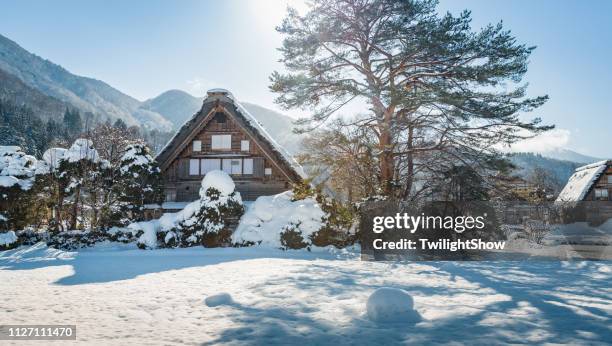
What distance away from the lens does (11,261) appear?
12180 millimetres

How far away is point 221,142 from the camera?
2134 centimetres

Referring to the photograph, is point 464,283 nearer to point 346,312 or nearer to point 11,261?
point 346,312

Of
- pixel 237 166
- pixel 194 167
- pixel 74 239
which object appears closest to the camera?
pixel 74 239

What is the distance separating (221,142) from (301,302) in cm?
1661

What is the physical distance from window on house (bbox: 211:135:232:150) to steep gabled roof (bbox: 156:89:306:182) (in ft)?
3.67

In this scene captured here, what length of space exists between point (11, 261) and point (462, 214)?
16.5 m

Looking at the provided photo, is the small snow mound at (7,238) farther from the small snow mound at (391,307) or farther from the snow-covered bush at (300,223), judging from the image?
the small snow mound at (391,307)

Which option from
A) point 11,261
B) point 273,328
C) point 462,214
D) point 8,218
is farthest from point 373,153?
point 8,218

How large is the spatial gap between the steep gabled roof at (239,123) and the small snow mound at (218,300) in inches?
557

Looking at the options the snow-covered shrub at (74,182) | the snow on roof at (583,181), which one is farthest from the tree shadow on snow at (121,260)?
the snow on roof at (583,181)

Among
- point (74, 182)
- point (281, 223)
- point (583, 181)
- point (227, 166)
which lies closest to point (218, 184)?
point (281, 223)

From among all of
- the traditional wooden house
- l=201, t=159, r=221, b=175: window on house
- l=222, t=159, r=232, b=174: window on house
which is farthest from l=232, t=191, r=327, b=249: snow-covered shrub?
l=201, t=159, r=221, b=175: window on house

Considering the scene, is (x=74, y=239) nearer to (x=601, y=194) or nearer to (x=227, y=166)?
(x=227, y=166)

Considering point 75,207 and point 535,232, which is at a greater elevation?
point 75,207
